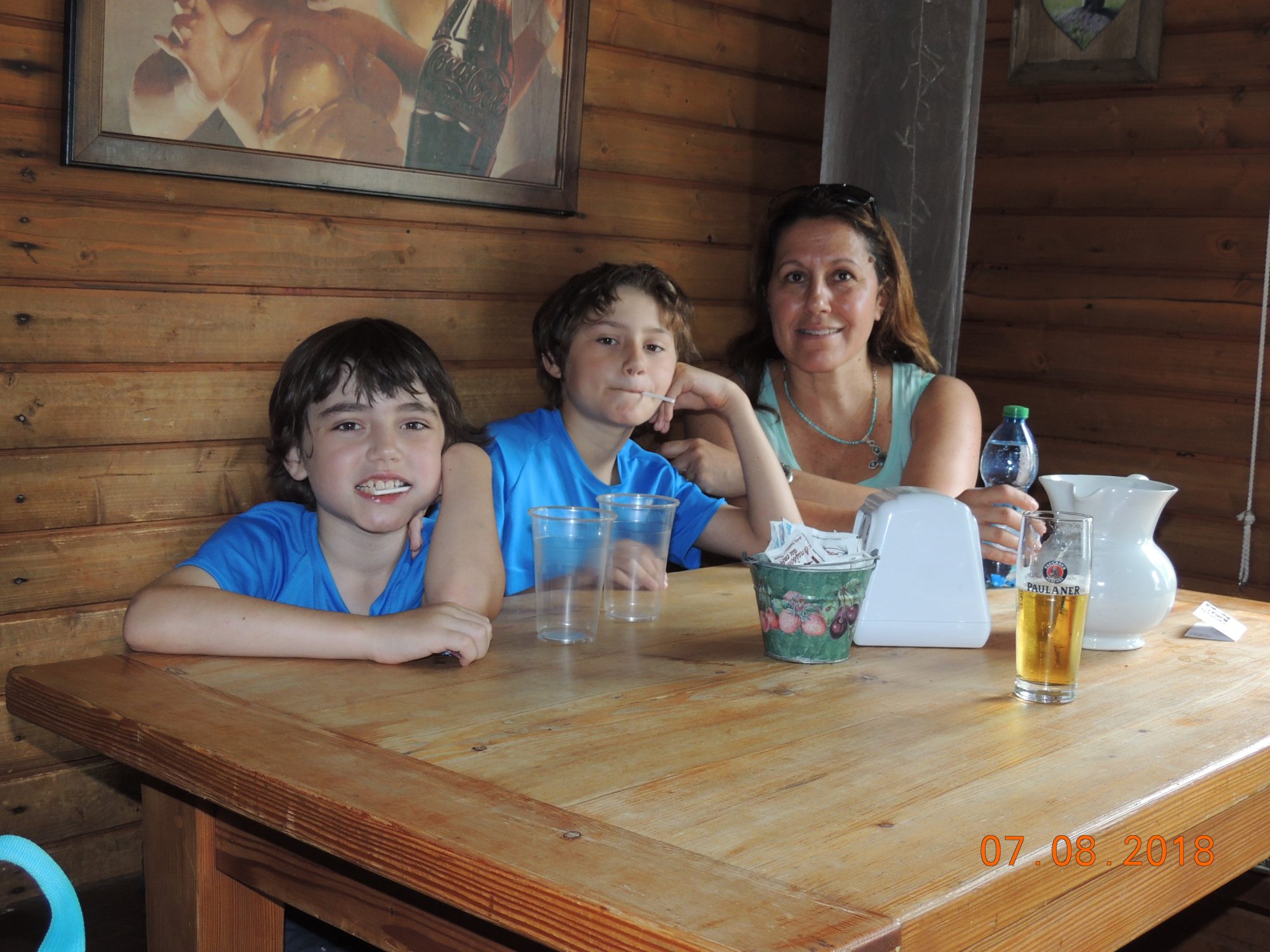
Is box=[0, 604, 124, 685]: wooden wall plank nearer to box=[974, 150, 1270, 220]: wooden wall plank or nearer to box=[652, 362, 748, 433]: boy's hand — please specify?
box=[652, 362, 748, 433]: boy's hand

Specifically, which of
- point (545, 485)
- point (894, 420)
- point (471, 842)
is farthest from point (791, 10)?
point (471, 842)

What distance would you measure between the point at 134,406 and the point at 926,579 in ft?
4.51

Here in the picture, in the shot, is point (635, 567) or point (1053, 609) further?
point (635, 567)

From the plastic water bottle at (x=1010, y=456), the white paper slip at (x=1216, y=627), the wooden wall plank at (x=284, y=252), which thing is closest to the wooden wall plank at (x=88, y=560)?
the wooden wall plank at (x=284, y=252)

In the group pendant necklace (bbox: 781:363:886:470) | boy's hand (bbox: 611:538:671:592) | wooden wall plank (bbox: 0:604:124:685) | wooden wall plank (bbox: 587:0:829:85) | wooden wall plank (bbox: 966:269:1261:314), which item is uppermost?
wooden wall plank (bbox: 587:0:829:85)

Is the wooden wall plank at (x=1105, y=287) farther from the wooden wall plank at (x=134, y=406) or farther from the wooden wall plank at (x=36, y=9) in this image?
the wooden wall plank at (x=36, y=9)

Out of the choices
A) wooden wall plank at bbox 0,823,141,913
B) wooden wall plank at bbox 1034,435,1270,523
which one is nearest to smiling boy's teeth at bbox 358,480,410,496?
wooden wall plank at bbox 0,823,141,913

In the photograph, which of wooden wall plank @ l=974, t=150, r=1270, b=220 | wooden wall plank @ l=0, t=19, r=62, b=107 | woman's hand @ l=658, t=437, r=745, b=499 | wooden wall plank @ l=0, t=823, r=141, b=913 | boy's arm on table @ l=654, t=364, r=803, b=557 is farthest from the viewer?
wooden wall plank @ l=974, t=150, r=1270, b=220

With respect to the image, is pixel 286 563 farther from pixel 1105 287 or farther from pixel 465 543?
pixel 1105 287

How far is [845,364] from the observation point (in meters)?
2.62

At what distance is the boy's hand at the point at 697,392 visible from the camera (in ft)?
6.88

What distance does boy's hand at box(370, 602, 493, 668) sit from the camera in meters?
1.32

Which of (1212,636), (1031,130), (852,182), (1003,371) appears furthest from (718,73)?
(1212,636)

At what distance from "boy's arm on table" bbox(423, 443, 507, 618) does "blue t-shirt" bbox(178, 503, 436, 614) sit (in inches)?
2.9
